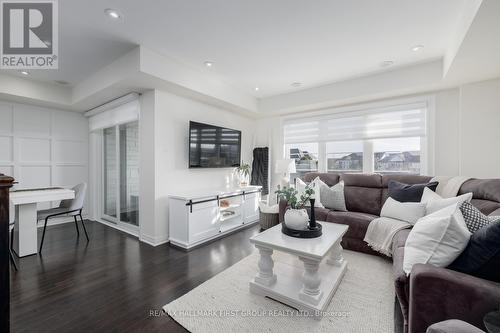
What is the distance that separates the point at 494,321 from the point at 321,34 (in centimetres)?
263

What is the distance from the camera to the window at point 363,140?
12.0 ft

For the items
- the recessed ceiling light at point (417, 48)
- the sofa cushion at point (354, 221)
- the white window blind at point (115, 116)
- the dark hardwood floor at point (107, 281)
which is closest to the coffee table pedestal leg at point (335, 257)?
the sofa cushion at point (354, 221)

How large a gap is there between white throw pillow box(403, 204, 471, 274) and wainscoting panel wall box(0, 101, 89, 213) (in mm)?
5507

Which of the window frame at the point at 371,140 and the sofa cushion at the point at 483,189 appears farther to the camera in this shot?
the window frame at the point at 371,140

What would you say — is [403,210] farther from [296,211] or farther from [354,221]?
[296,211]

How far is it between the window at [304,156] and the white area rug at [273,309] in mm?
2640

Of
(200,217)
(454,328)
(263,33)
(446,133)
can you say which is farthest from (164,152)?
(446,133)

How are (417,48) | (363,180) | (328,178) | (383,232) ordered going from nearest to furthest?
1. (383,232)
2. (417,48)
3. (363,180)
4. (328,178)

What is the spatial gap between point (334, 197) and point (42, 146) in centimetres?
528

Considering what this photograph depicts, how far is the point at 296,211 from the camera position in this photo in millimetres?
2113

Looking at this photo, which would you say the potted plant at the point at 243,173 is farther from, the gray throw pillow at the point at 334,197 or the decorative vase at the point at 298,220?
the decorative vase at the point at 298,220

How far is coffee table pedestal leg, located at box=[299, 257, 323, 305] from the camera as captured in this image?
1.73 metres

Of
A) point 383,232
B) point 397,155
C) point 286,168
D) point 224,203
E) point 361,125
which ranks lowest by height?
point 383,232

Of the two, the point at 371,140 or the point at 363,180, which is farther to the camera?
the point at 371,140
